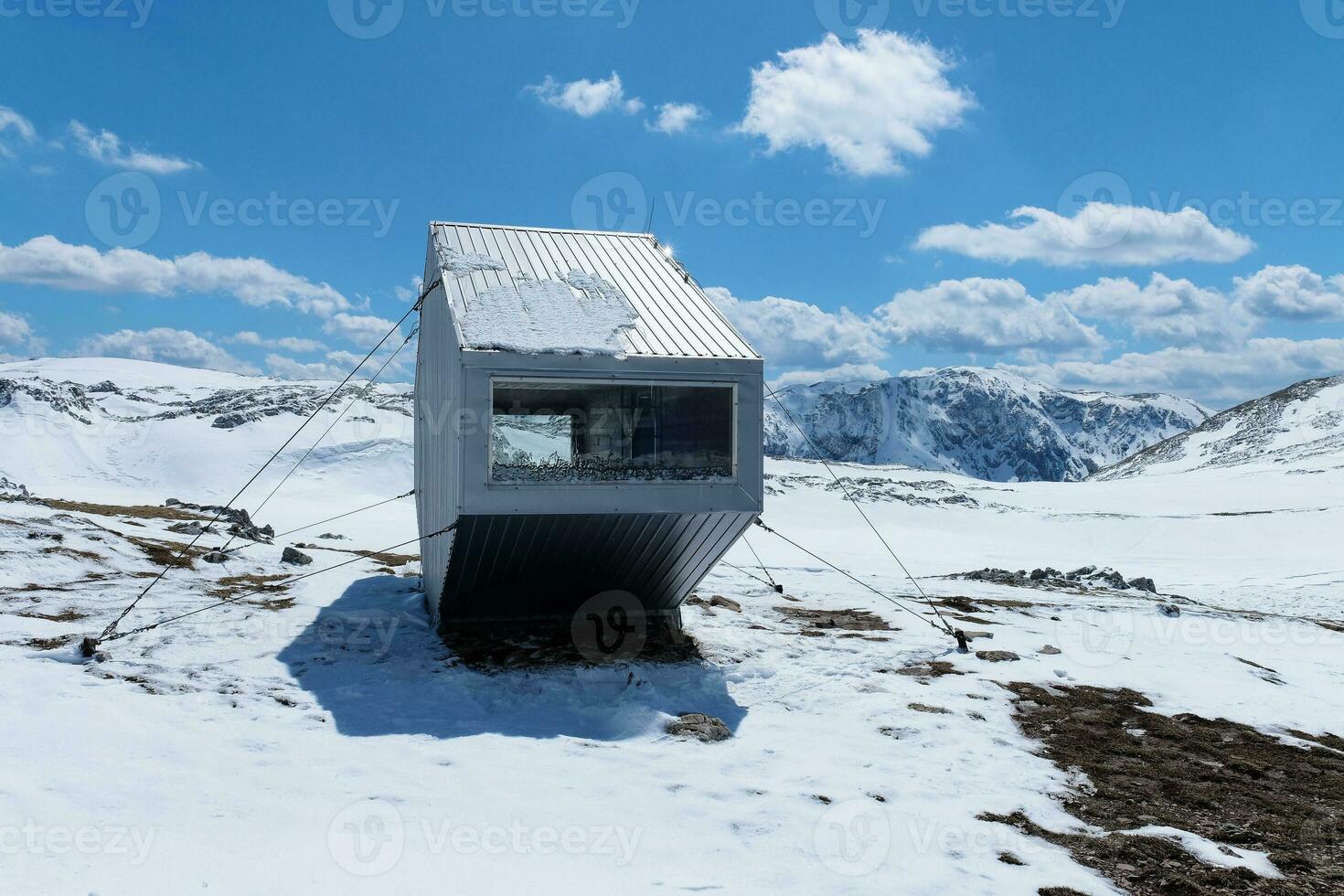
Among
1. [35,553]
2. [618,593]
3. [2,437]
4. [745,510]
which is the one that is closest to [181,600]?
[35,553]

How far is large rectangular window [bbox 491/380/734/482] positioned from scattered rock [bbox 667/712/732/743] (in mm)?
3291

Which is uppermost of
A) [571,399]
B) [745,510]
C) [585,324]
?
[585,324]

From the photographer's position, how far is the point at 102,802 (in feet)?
21.1

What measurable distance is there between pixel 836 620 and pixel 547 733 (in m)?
8.30

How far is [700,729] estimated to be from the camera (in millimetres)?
9734

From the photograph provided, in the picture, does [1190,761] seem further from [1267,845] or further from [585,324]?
[585,324]

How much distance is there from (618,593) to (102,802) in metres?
8.85

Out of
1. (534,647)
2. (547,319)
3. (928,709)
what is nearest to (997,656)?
(928,709)

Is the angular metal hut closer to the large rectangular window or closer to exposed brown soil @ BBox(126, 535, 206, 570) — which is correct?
the large rectangular window

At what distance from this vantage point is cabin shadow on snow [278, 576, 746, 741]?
9.84 meters

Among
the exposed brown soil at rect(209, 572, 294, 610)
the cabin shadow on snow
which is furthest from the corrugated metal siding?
the exposed brown soil at rect(209, 572, 294, 610)

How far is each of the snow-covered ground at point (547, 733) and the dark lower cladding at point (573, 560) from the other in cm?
112

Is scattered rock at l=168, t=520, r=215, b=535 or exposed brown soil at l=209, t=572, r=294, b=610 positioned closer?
exposed brown soil at l=209, t=572, r=294, b=610

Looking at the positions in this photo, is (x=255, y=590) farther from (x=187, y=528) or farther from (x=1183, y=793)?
(x=1183, y=793)
